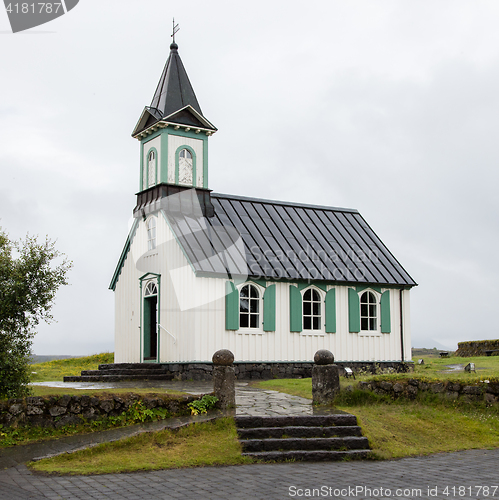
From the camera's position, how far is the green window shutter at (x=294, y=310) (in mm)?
20031

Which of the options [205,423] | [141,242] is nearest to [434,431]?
[205,423]

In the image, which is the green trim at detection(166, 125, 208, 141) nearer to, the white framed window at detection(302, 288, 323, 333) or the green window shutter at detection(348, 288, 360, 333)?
the white framed window at detection(302, 288, 323, 333)

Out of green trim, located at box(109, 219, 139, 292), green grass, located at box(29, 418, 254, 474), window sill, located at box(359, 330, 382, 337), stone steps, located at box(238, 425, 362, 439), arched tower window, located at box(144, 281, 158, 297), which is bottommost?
green grass, located at box(29, 418, 254, 474)

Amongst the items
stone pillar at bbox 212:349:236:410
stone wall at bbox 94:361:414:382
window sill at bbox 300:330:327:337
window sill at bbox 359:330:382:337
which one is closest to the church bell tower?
stone wall at bbox 94:361:414:382

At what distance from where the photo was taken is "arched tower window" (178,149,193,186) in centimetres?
2089

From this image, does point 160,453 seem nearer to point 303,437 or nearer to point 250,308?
point 303,437

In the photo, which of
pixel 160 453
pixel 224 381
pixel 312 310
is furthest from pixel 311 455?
pixel 312 310

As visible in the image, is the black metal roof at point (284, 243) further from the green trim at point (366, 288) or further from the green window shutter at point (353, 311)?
the green window shutter at point (353, 311)

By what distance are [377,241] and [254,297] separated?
23.6 ft

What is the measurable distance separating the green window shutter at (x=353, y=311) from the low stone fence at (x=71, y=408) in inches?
440

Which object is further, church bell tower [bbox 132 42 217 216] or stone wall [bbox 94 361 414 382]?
church bell tower [bbox 132 42 217 216]

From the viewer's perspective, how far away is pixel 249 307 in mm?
19500

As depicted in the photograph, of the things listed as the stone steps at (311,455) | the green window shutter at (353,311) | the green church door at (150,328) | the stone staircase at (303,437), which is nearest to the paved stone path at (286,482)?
the stone steps at (311,455)

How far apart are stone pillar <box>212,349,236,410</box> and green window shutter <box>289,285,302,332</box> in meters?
8.73
